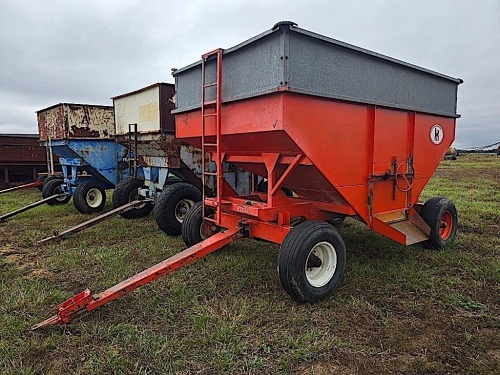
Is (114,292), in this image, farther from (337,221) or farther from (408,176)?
(337,221)

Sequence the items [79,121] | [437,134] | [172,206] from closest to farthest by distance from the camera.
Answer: [437,134]
[172,206]
[79,121]

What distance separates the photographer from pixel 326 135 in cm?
372

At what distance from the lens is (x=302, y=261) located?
11.3ft

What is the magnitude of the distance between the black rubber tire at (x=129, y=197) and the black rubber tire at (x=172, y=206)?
1.42 metres

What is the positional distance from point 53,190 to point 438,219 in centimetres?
846

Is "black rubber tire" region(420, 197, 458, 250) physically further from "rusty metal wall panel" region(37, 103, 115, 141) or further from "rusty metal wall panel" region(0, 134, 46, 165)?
"rusty metal wall panel" region(0, 134, 46, 165)

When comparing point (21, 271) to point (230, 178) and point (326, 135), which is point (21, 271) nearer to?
point (230, 178)

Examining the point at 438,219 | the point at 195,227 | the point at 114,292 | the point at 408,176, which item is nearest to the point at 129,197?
the point at 195,227

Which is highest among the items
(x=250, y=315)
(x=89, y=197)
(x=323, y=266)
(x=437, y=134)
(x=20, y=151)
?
(x=437, y=134)

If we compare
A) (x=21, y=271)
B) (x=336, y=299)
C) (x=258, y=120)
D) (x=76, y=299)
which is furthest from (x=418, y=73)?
(x=21, y=271)

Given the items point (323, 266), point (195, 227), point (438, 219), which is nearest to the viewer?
point (323, 266)

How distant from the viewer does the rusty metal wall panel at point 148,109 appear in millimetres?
6430

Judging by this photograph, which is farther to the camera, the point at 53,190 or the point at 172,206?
the point at 53,190

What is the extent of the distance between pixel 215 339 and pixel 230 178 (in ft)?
12.1
